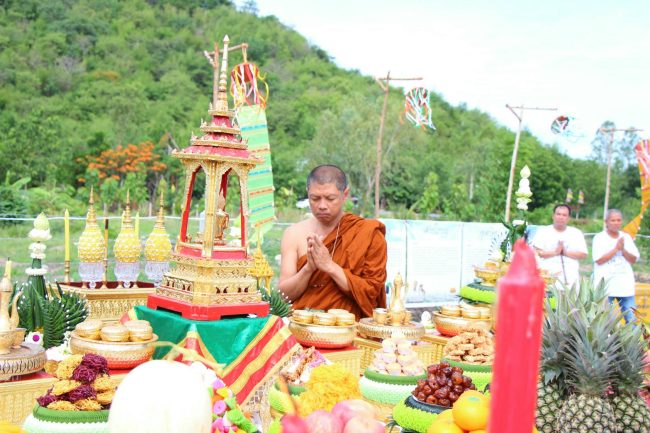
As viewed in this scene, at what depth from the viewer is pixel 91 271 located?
12.9 ft

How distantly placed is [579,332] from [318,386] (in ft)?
3.24

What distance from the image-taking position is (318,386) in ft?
8.20

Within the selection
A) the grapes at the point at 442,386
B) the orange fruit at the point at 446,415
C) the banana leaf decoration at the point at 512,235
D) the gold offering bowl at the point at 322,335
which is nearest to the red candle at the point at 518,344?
the orange fruit at the point at 446,415

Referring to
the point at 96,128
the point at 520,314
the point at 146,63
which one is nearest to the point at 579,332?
the point at 520,314

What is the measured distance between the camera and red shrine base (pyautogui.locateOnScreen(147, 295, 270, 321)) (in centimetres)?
324

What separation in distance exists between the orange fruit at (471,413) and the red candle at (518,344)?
1.57 meters

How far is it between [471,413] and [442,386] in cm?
50

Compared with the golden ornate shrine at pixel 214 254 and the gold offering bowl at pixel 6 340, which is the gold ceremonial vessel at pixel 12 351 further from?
the golden ornate shrine at pixel 214 254

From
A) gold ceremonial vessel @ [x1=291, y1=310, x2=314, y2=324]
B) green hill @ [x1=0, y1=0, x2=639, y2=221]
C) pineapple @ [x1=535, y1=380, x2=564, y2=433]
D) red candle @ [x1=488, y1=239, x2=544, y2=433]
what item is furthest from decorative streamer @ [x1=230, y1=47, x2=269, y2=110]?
green hill @ [x1=0, y1=0, x2=639, y2=221]

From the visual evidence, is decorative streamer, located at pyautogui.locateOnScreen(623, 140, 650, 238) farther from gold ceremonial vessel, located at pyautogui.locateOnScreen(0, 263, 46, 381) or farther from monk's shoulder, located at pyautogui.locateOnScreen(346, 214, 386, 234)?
gold ceremonial vessel, located at pyautogui.locateOnScreen(0, 263, 46, 381)

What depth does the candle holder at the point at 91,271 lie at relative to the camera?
391cm

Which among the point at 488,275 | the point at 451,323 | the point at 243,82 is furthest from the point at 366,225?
the point at 243,82

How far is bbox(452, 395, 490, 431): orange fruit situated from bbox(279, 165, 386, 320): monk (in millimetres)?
2011

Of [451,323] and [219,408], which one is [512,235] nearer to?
[451,323]
